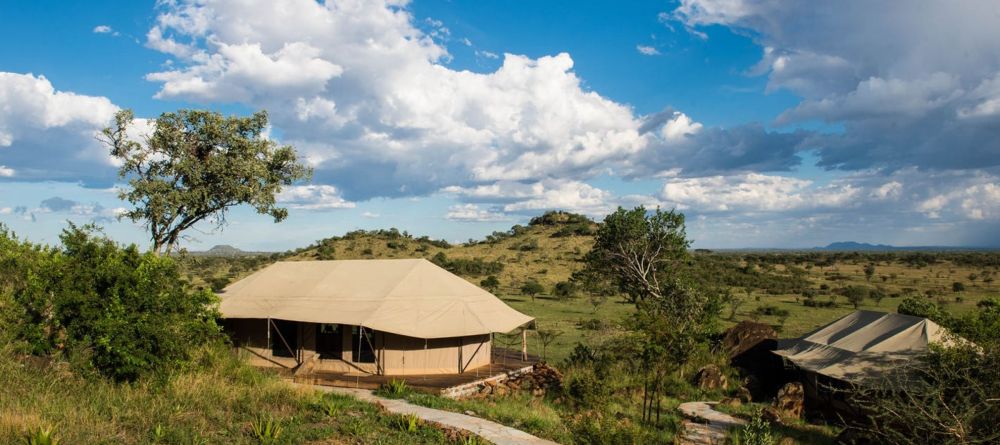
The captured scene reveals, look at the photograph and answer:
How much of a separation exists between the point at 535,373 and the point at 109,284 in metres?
12.9

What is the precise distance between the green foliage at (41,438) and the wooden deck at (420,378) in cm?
944

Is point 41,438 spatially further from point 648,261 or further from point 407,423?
point 648,261

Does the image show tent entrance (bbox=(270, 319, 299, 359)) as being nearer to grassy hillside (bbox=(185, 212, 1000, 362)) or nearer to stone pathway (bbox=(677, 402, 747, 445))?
grassy hillside (bbox=(185, 212, 1000, 362))

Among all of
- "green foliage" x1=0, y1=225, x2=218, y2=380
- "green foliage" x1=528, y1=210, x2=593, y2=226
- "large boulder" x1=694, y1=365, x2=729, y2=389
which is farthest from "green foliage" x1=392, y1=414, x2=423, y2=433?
"green foliage" x1=528, y1=210, x2=593, y2=226

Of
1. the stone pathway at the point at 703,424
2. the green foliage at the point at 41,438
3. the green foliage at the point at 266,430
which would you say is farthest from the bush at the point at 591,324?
the green foliage at the point at 41,438

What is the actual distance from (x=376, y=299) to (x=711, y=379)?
1256cm

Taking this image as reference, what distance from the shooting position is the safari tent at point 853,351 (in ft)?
58.9

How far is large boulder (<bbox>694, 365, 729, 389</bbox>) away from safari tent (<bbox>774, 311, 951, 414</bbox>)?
2.47 meters

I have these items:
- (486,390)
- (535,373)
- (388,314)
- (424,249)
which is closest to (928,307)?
(535,373)

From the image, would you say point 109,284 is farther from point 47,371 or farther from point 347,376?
point 347,376

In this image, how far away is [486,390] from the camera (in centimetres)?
2031

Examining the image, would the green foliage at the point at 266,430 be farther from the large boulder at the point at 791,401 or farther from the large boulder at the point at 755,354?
the large boulder at the point at 755,354

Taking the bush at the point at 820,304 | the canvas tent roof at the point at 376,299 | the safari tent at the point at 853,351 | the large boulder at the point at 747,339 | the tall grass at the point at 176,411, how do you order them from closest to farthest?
the tall grass at the point at 176,411 → the safari tent at the point at 853,351 → the canvas tent roof at the point at 376,299 → the large boulder at the point at 747,339 → the bush at the point at 820,304

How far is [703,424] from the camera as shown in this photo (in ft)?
59.2
